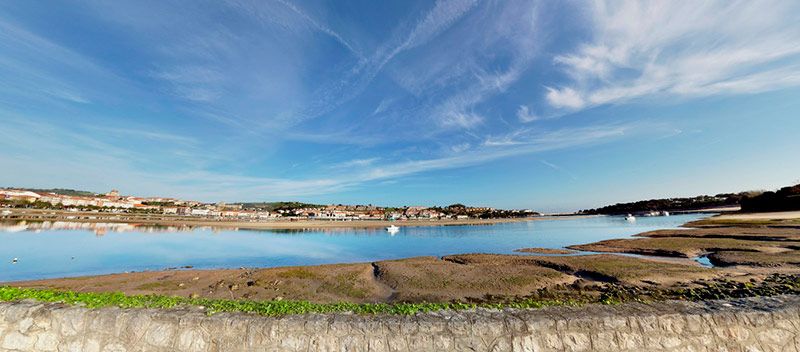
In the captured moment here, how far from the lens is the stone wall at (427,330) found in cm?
486

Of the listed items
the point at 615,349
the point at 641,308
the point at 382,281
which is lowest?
the point at 382,281

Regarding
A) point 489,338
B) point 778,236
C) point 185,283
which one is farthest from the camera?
point 778,236

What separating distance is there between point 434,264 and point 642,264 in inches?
608

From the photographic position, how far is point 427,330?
15.9 feet

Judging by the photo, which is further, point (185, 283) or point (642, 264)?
point (642, 264)

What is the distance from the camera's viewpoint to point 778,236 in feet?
103

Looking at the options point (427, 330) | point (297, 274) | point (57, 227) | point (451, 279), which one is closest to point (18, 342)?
point (427, 330)

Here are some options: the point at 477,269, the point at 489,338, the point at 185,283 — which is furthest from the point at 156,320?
the point at 477,269

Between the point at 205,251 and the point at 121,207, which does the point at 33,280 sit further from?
the point at 121,207

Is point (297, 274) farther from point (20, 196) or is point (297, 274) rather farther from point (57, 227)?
point (20, 196)

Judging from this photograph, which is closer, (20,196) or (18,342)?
(18,342)

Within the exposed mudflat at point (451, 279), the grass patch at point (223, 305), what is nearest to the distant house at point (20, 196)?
the exposed mudflat at point (451, 279)

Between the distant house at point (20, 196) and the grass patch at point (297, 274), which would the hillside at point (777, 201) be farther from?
the distant house at point (20, 196)

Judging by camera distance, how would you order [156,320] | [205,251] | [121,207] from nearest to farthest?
[156,320] → [205,251] → [121,207]
